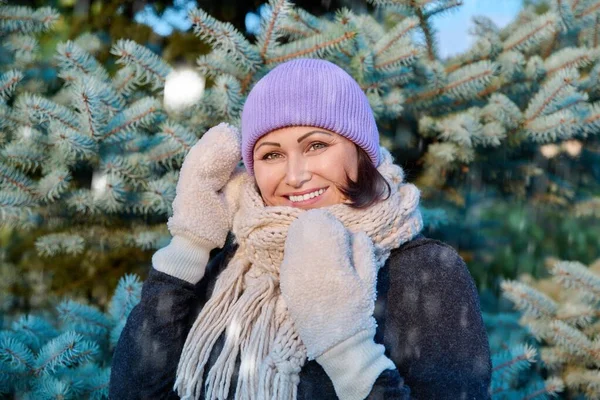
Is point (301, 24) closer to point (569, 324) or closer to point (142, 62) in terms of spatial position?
point (142, 62)

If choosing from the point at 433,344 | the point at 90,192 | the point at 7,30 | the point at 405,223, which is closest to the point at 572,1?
the point at 405,223

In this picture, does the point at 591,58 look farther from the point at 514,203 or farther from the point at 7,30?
the point at 7,30

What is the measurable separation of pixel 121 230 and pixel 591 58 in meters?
A: 2.19

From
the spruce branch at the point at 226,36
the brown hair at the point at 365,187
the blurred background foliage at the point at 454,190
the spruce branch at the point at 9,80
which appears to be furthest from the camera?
the blurred background foliage at the point at 454,190

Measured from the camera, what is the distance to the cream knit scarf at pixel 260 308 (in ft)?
5.11

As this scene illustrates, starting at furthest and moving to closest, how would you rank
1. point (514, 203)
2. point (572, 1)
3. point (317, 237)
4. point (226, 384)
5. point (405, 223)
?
point (514, 203) < point (572, 1) < point (405, 223) < point (226, 384) < point (317, 237)

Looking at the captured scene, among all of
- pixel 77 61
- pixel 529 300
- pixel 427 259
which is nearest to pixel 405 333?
pixel 427 259

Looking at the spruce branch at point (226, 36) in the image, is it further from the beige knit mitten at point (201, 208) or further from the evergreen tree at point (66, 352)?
the evergreen tree at point (66, 352)

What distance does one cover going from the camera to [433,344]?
1.55 metres

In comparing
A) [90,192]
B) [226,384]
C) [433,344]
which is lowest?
[90,192]

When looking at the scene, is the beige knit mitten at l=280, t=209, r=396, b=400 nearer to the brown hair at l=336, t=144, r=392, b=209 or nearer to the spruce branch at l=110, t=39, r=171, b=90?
the brown hair at l=336, t=144, r=392, b=209

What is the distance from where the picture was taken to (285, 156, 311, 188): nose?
1.65m

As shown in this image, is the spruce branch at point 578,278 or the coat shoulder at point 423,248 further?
the spruce branch at point 578,278


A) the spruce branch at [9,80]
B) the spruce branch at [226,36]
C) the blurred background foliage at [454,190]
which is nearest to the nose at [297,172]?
the spruce branch at [226,36]
